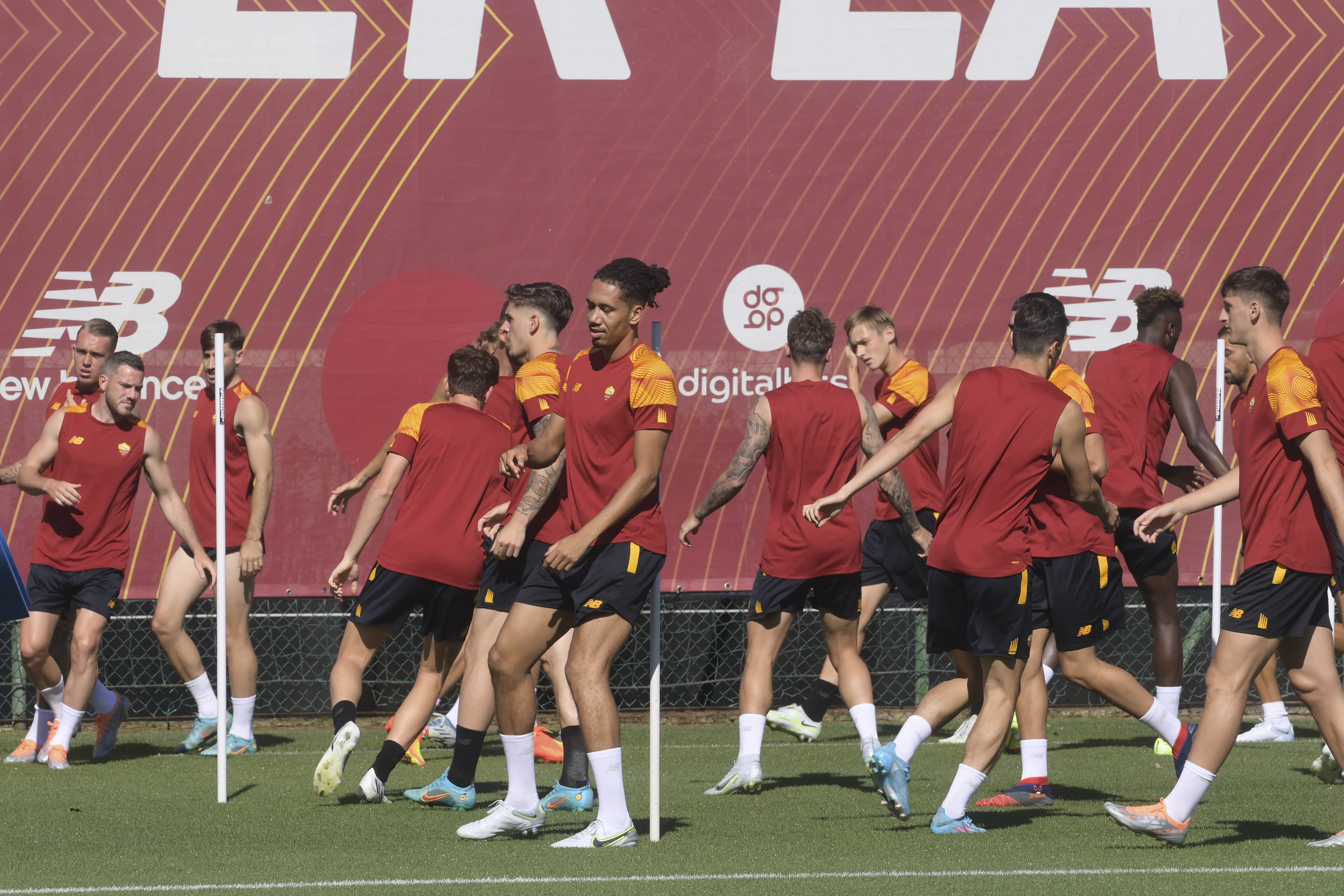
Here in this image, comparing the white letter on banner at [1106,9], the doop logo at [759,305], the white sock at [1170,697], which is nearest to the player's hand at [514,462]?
Result: the white sock at [1170,697]

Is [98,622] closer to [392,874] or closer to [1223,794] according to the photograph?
[392,874]

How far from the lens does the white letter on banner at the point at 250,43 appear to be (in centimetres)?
923

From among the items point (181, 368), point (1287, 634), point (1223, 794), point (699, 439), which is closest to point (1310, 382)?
point (1287, 634)

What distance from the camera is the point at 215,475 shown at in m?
8.58

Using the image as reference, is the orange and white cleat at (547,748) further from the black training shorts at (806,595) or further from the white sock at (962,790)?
the white sock at (962,790)

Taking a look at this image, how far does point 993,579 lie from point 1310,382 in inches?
49.3

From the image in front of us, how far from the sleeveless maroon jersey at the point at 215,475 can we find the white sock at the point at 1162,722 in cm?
477

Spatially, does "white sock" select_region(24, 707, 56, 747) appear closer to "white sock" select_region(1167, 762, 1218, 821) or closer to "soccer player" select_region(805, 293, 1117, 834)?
"soccer player" select_region(805, 293, 1117, 834)

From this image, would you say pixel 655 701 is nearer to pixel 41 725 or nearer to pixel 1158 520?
pixel 1158 520

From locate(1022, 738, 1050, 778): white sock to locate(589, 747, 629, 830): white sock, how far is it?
1844 mm

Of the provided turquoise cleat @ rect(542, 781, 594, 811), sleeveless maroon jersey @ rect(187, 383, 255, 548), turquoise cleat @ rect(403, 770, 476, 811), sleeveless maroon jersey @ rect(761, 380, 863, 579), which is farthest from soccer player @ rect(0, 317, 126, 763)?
sleeveless maroon jersey @ rect(761, 380, 863, 579)

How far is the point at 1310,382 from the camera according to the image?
201 inches

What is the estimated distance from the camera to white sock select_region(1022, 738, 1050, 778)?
6281 millimetres

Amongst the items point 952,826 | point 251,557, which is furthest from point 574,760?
point 251,557
